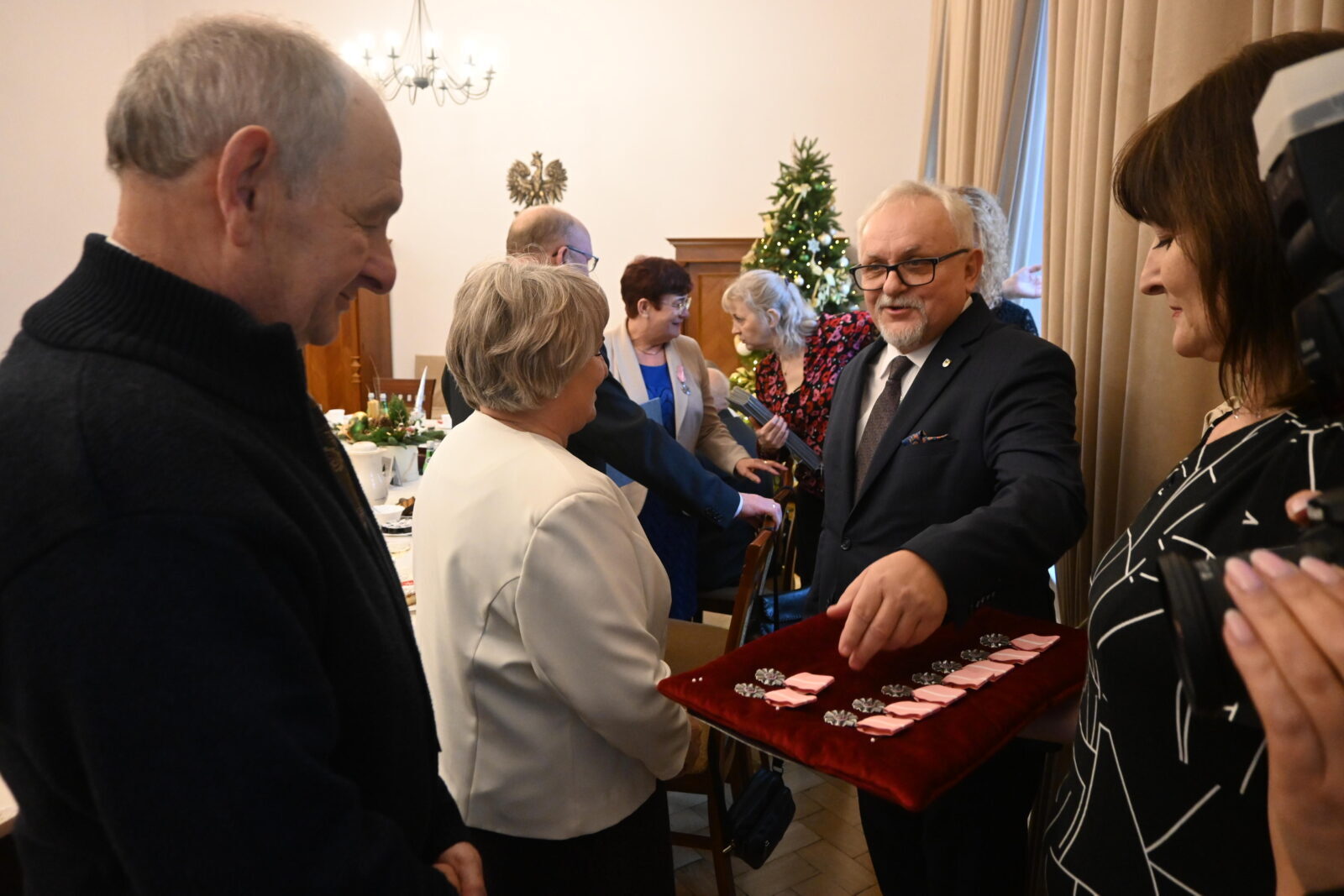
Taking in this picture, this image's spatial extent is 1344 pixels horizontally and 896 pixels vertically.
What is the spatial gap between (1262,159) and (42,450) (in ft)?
3.09

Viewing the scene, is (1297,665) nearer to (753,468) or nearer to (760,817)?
(760,817)

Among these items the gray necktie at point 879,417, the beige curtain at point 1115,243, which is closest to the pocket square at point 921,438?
the gray necktie at point 879,417

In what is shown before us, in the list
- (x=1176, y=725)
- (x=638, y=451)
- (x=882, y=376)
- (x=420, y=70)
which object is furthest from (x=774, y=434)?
(x=420, y=70)

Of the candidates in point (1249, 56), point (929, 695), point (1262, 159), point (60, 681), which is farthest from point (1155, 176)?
point (60, 681)

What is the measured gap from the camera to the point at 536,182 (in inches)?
348

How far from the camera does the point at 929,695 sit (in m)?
1.20

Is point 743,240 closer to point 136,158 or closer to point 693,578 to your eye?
point 693,578

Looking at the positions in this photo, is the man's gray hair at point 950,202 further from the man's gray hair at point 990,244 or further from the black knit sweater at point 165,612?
the black knit sweater at point 165,612

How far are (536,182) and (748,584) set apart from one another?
767 centimetres

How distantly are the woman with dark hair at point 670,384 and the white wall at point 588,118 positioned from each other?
474 centimetres

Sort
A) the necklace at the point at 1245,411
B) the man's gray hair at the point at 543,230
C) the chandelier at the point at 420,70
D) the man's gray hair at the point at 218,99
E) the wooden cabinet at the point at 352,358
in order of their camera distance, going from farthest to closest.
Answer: the wooden cabinet at the point at 352,358, the chandelier at the point at 420,70, the man's gray hair at the point at 543,230, the necklace at the point at 1245,411, the man's gray hair at the point at 218,99

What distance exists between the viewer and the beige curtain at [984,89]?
12.9 ft

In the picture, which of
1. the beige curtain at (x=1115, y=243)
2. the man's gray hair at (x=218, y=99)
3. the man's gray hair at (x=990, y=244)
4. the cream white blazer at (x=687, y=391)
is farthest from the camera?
the cream white blazer at (x=687, y=391)

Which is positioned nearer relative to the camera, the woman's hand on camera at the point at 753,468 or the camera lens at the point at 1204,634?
the camera lens at the point at 1204,634
